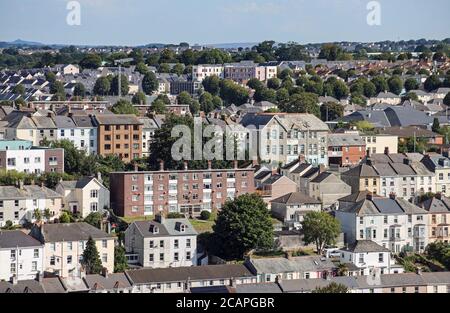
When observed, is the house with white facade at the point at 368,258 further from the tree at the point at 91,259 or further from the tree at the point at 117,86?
the tree at the point at 117,86

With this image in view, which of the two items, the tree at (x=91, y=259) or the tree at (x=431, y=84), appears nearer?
the tree at (x=91, y=259)

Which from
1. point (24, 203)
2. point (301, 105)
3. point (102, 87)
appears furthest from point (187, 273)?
point (102, 87)

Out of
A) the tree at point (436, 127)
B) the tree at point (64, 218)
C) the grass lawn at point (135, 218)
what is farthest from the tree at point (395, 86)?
the tree at point (64, 218)

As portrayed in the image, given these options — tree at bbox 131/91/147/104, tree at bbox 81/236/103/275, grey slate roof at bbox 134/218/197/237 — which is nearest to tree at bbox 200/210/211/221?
grey slate roof at bbox 134/218/197/237

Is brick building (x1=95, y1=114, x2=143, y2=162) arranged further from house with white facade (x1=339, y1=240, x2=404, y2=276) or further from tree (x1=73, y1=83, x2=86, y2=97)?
tree (x1=73, y1=83, x2=86, y2=97)

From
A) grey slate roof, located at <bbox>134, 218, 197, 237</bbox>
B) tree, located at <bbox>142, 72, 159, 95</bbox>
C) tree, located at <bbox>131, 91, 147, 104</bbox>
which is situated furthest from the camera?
tree, located at <bbox>142, 72, 159, 95</bbox>
